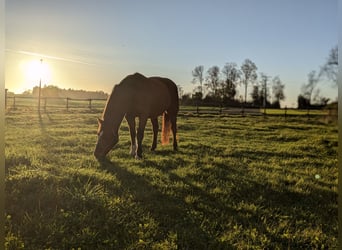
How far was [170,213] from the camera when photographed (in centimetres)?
310

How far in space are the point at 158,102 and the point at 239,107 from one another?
2191mm

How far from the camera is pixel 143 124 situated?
5449mm

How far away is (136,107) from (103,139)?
0.89m

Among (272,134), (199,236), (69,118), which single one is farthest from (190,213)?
(272,134)

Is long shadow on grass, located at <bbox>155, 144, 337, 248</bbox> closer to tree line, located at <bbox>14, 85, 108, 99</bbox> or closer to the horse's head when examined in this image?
the horse's head

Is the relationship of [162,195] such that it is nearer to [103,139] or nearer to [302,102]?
[103,139]

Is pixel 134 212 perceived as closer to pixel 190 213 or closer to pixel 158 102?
pixel 190 213

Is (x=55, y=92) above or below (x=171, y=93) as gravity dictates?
below

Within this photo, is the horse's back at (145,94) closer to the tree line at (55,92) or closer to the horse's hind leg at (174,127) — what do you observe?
the horse's hind leg at (174,127)

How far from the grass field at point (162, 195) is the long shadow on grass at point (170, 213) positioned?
0.4 inches

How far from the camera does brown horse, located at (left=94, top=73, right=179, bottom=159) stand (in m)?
4.62

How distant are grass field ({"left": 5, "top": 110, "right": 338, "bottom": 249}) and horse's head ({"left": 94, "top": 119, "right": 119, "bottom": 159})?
0.14 m

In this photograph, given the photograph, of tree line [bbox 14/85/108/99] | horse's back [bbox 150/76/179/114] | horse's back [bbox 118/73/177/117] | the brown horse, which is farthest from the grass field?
tree line [bbox 14/85/108/99]

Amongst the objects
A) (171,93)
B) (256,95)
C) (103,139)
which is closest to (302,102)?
(256,95)
